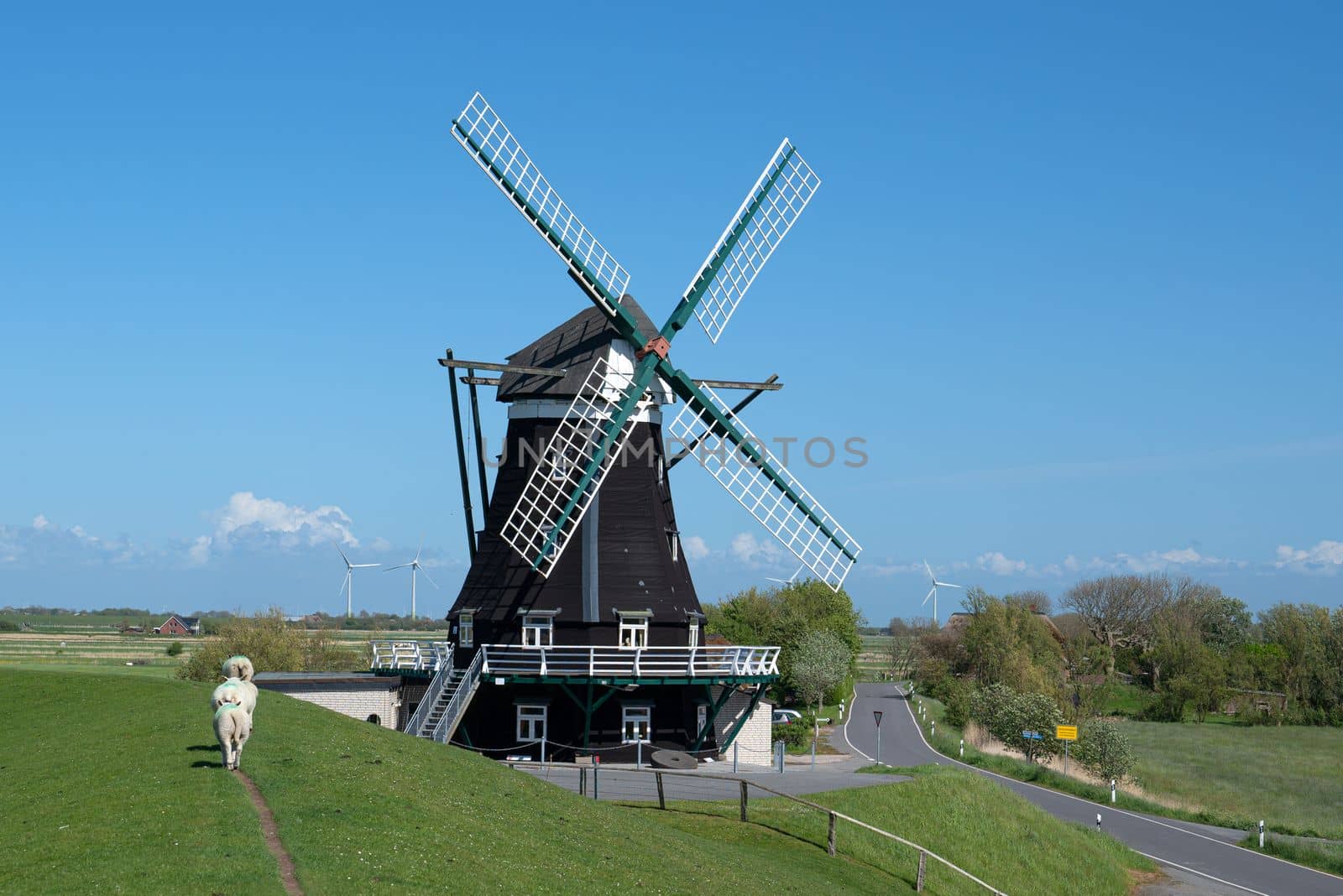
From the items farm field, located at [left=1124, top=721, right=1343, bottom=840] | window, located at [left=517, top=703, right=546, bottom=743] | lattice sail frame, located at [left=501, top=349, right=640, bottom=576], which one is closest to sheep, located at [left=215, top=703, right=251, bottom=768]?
lattice sail frame, located at [left=501, top=349, right=640, bottom=576]

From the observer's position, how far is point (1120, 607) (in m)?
126

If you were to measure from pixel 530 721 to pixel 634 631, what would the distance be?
163 inches

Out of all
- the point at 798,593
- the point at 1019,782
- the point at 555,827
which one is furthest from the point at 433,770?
the point at 798,593

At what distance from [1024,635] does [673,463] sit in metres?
62.4

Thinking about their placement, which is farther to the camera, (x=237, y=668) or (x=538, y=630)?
(x=538, y=630)

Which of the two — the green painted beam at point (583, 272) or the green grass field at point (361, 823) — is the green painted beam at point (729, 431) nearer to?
the green painted beam at point (583, 272)

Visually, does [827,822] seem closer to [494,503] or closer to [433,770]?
[433,770]

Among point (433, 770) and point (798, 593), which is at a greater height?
point (798, 593)

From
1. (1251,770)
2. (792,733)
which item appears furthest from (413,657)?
(1251,770)

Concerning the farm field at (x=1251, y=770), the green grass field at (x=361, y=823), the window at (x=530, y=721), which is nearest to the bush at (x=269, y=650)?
the window at (x=530, y=721)

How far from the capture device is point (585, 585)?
133ft

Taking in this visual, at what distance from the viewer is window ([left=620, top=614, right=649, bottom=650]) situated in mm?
40344

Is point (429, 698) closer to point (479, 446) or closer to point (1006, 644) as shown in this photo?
point (479, 446)

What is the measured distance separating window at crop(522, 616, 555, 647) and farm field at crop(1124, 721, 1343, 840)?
89.2 ft
